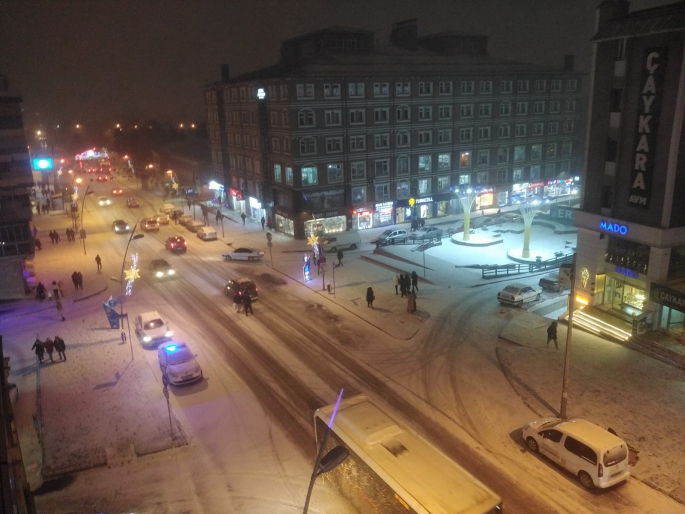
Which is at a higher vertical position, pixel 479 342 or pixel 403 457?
pixel 403 457

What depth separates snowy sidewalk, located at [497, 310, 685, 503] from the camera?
1755 cm

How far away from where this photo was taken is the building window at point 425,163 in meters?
56.2

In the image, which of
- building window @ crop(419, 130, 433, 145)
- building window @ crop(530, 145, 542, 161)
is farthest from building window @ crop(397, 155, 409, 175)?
building window @ crop(530, 145, 542, 161)

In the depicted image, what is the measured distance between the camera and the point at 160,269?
40.6 m

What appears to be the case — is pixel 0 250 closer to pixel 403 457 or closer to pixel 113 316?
pixel 113 316

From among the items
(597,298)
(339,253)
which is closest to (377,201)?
→ (339,253)

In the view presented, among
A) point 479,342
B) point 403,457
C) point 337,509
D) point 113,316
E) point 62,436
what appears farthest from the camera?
point 113,316

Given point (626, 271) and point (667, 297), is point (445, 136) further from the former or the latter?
point (667, 297)

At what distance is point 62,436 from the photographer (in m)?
19.7

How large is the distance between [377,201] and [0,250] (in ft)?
109

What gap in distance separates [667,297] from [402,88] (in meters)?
34.9

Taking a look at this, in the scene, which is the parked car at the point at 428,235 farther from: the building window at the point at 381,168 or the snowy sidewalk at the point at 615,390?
the snowy sidewalk at the point at 615,390

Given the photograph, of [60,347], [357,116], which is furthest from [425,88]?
[60,347]

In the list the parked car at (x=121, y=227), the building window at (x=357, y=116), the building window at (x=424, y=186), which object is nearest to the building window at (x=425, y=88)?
the building window at (x=357, y=116)
